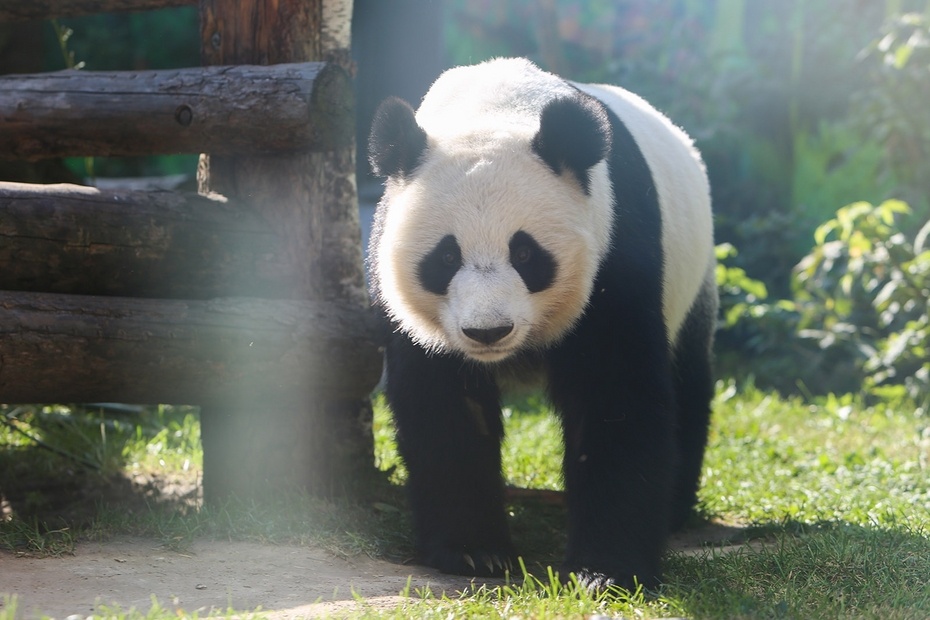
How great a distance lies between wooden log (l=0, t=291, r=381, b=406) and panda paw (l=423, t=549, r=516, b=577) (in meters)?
0.96

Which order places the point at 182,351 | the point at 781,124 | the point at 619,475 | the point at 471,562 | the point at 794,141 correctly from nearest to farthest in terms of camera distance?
the point at 619,475, the point at 471,562, the point at 182,351, the point at 794,141, the point at 781,124

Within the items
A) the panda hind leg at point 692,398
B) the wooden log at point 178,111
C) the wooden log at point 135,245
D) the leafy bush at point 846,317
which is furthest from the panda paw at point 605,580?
the leafy bush at point 846,317

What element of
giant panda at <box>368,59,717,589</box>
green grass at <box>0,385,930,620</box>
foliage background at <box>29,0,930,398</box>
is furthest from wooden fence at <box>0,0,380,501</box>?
foliage background at <box>29,0,930,398</box>

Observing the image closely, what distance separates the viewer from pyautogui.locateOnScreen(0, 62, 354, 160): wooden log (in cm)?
419

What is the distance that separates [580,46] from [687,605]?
844 centimetres

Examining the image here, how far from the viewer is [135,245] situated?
414 centimetres

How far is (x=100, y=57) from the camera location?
407 inches

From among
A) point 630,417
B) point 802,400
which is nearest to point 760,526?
point 630,417

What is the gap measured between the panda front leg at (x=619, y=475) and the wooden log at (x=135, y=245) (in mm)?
1572

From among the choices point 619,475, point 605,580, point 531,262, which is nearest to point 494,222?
point 531,262

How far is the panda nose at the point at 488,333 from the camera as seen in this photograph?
3195 millimetres

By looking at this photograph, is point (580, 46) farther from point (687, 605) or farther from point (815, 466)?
point (687, 605)

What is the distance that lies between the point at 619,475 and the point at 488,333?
2.52 feet

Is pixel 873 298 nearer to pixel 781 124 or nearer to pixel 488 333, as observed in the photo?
pixel 781 124
